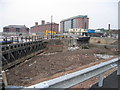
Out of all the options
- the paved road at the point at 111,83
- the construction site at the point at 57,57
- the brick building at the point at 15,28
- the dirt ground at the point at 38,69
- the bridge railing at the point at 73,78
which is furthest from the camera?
the brick building at the point at 15,28

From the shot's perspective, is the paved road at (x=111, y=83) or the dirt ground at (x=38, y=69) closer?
the paved road at (x=111, y=83)

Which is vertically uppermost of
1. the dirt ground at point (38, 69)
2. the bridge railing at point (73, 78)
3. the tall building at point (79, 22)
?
the tall building at point (79, 22)

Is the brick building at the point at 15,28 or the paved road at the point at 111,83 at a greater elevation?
the brick building at the point at 15,28

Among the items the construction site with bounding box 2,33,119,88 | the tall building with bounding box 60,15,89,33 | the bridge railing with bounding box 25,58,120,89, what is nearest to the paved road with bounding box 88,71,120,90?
the bridge railing with bounding box 25,58,120,89

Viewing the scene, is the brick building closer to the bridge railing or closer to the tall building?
the tall building

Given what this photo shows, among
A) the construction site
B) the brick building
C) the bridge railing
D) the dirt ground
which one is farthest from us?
the brick building

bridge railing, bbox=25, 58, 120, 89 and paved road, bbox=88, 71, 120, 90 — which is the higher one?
bridge railing, bbox=25, 58, 120, 89

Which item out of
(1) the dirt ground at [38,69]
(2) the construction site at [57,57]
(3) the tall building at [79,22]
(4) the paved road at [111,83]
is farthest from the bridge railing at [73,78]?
(3) the tall building at [79,22]

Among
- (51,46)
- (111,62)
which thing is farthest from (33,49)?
(111,62)

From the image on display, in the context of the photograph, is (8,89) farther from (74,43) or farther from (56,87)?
(74,43)

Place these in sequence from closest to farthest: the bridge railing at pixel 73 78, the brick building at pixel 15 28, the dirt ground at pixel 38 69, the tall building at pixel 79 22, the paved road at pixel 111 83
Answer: the bridge railing at pixel 73 78 → the paved road at pixel 111 83 → the dirt ground at pixel 38 69 → the brick building at pixel 15 28 → the tall building at pixel 79 22

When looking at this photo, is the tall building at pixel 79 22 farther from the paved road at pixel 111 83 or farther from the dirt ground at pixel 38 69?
the paved road at pixel 111 83

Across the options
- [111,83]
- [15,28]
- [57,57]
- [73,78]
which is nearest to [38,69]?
[57,57]

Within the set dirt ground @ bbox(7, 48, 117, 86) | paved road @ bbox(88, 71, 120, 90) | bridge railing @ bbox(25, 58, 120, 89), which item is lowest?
dirt ground @ bbox(7, 48, 117, 86)
